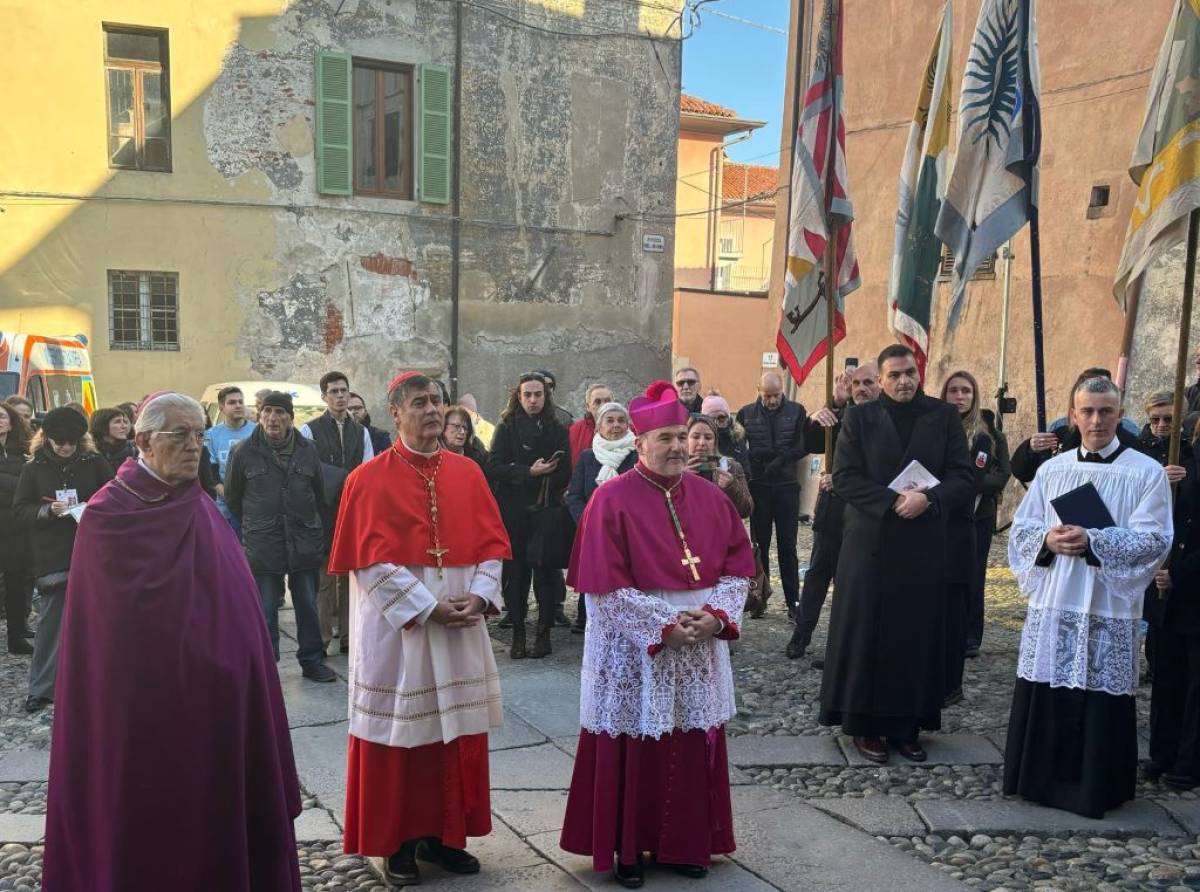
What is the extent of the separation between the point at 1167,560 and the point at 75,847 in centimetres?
494

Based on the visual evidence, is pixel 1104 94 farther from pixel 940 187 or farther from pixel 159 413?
pixel 159 413

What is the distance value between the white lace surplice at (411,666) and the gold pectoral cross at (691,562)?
2.54ft

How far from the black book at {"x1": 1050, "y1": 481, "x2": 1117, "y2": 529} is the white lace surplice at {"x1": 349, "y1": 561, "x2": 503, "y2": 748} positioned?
272 cm

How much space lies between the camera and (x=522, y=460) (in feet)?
26.3

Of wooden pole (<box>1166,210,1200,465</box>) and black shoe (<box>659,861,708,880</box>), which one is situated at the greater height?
wooden pole (<box>1166,210,1200,465</box>)

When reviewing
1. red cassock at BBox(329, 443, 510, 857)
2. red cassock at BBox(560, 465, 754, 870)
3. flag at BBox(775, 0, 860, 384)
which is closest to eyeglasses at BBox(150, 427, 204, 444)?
red cassock at BBox(329, 443, 510, 857)

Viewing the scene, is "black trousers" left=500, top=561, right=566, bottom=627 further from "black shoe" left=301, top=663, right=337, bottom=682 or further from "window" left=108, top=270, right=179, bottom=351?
"window" left=108, top=270, right=179, bottom=351

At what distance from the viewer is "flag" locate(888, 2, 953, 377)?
706 centimetres

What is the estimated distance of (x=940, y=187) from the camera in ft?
23.4

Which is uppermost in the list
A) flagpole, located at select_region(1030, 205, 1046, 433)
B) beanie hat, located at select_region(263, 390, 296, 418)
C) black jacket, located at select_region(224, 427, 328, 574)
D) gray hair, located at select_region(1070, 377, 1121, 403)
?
flagpole, located at select_region(1030, 205, 1046, 433)

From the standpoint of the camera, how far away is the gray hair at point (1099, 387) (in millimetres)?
5121

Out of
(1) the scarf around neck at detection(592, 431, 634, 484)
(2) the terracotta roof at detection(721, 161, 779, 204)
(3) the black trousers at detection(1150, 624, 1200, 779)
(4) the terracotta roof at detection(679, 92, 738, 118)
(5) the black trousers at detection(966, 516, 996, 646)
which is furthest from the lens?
(2) the terracotta roof at detection(721, 161, 779, 204)

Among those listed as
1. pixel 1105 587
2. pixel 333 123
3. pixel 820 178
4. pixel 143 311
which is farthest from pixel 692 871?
pixel 333 123

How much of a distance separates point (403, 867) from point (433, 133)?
1542 centimetres
